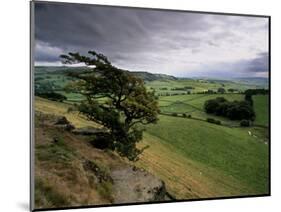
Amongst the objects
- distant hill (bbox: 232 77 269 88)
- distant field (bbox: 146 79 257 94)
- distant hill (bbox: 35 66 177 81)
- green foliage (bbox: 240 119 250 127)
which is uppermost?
distant hill (bbox: 35 66 177 81)

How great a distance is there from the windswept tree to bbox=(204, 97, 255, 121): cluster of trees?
25.3 inches

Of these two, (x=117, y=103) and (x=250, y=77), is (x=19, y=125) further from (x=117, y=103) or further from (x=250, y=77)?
(x=250, y=77)

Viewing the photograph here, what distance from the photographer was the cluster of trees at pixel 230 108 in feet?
16.5

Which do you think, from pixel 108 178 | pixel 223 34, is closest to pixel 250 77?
pixel 223 34

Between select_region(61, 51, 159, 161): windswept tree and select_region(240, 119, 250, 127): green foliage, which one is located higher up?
select_region(61, 51, 159, 161): windswept tree

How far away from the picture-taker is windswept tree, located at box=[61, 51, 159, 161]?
4598 millimetres

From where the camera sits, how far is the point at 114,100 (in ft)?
15.3

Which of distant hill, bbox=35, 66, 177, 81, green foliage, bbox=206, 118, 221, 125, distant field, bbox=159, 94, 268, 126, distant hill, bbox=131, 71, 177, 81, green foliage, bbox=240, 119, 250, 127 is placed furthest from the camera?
green foliage, bbox=240, 119, 250, 127

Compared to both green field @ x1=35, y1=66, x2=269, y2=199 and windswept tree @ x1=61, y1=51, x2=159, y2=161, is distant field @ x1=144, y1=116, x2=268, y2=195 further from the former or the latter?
windswept tree @ x1=61, y1=51, x2=159, y2=161

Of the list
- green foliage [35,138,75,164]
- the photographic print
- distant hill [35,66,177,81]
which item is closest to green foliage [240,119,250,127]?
the photographic print

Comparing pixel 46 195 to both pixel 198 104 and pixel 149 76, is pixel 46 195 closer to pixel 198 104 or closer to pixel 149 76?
pixel 149 76

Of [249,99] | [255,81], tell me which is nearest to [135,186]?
[249,99]

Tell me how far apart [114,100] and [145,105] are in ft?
1.02

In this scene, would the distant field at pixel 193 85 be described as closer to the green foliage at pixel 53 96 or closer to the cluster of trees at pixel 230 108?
the cluster of trees at pixel 230 108
